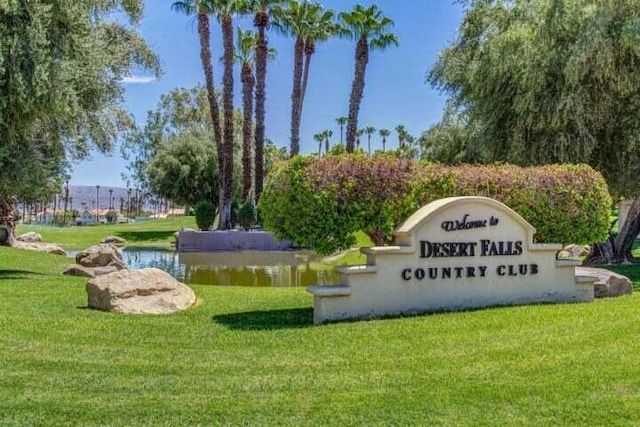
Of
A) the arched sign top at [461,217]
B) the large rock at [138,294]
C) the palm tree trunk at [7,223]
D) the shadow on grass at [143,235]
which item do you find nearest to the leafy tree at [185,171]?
the shadow on grass at [143,235]

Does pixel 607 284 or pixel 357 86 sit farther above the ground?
pixel 357 86

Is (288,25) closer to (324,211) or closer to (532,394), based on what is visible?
(324,211)

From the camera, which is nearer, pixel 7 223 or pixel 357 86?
pixel 7 223

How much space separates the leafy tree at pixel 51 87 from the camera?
452 inches

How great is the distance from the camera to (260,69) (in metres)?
30.1

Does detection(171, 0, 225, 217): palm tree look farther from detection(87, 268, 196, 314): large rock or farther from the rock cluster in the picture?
detection(87, 268, 196, 314): large rock

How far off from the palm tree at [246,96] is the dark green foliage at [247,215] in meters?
0.97

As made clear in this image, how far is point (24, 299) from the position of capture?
9.46 m

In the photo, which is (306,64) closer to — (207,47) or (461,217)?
(207,47)

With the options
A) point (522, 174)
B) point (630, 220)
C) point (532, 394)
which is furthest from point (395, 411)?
point (630, 220)

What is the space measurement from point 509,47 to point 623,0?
262 centimetres

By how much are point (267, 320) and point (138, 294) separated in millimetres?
1905

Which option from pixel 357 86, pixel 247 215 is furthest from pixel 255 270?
pixel 357 86

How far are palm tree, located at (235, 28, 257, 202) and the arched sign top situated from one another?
22.1 meters
